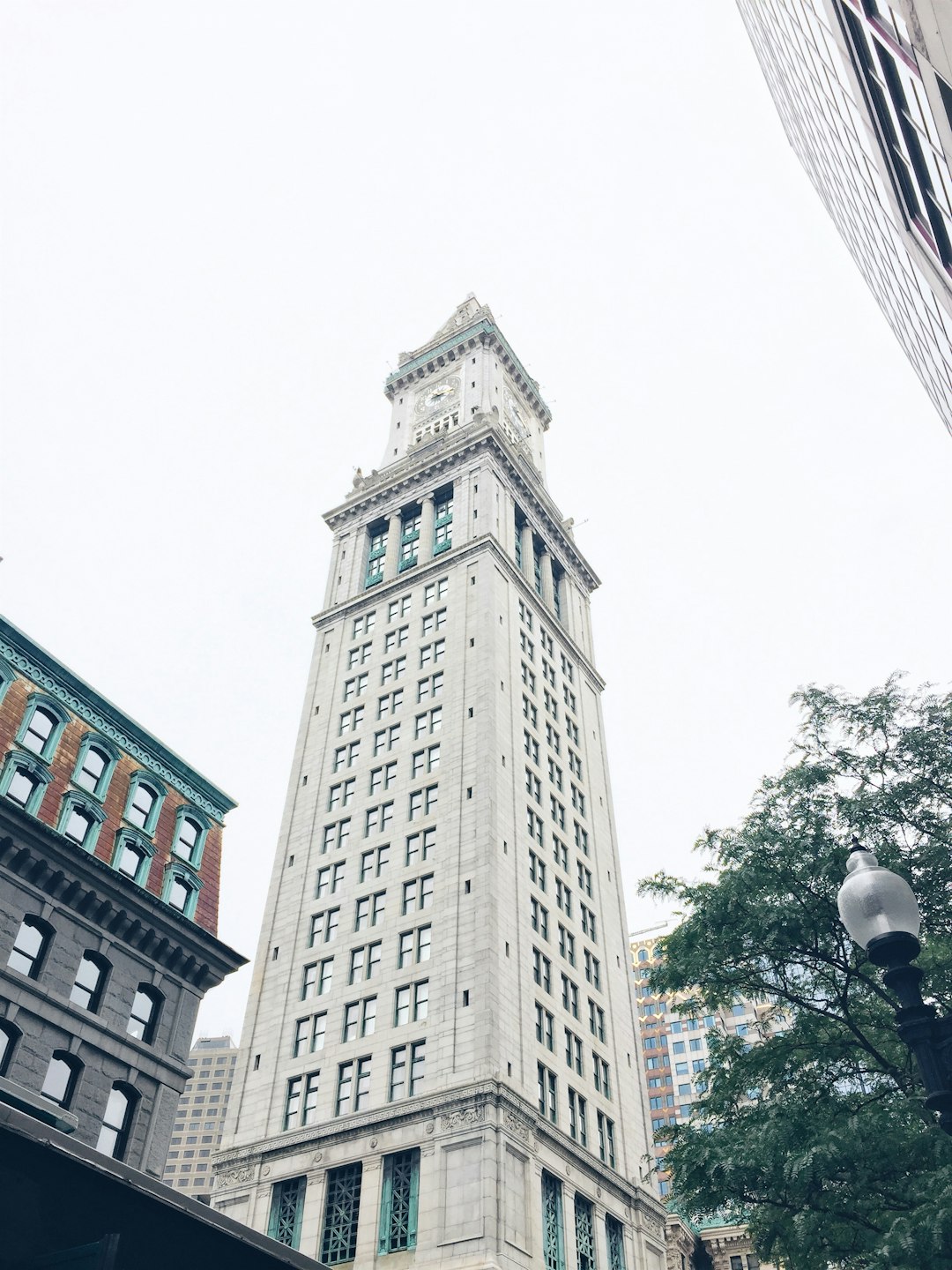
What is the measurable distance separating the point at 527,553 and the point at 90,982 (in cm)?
5735

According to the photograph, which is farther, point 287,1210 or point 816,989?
point 287,1210

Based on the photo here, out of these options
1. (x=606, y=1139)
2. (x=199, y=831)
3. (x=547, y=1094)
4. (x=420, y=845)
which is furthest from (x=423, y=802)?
(x=199, y=831)

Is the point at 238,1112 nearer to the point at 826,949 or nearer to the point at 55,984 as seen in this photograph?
the point at 55,984

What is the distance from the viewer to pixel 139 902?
35.2 m

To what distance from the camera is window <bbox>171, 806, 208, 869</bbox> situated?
39.2 metres

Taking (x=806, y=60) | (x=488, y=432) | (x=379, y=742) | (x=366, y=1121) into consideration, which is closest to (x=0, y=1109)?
(x=366, y=1121)

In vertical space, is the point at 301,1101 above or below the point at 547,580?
below

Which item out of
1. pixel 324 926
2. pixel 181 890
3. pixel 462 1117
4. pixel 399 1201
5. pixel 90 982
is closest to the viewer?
pixel 90 982

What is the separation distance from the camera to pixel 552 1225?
46.4 metres

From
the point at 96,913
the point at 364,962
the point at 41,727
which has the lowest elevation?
the point at 96,913

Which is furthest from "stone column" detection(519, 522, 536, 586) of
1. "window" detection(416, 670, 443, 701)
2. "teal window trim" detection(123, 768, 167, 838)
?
"teal window trim" detection(123, 768, 167, 838)

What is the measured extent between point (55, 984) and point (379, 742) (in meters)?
36.6

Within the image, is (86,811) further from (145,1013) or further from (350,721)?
(350,721)

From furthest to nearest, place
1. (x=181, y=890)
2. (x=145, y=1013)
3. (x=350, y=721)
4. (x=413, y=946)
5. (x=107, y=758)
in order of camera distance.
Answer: (x=350, y=721) → (x=413, y=946) → (x=107, y=758) → (x=181, y=890) → (x=145, y=1013)
